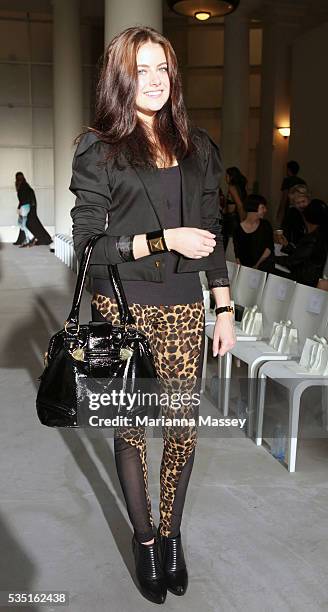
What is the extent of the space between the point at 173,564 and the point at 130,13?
5611 millimetres

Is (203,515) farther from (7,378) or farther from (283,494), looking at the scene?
(7,378)

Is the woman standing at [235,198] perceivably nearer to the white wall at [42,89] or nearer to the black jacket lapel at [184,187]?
the black jacket lapel at [184,187]

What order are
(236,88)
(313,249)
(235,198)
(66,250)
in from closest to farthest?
1. (313,249)
2. (235,198)
3. (66,250)
4. (236,88)

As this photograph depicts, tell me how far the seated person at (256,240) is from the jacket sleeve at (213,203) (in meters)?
4.19

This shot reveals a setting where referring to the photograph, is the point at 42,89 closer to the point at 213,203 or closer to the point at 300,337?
the point at 300,337

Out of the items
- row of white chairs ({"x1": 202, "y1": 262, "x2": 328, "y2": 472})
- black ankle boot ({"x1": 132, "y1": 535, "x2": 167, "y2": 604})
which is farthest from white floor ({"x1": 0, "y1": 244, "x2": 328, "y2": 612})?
row of white chairs ({"x1": 202, "y1": 262, "x2": 328, "y2": 472})

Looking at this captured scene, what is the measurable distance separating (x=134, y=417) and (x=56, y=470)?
151 centimetres

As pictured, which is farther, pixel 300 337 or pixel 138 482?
pixel 300 337

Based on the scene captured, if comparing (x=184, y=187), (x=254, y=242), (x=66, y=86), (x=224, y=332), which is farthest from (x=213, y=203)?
(x=66, y=86)

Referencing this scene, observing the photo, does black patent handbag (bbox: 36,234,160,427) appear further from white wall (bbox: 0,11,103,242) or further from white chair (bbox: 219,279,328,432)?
white wall (bbox: 0,11,103,242)

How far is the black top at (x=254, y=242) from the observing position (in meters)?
6.18

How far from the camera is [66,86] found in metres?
13.4

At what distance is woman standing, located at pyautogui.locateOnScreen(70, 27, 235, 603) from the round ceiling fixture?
931 centimetres

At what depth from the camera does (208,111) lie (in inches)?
729
